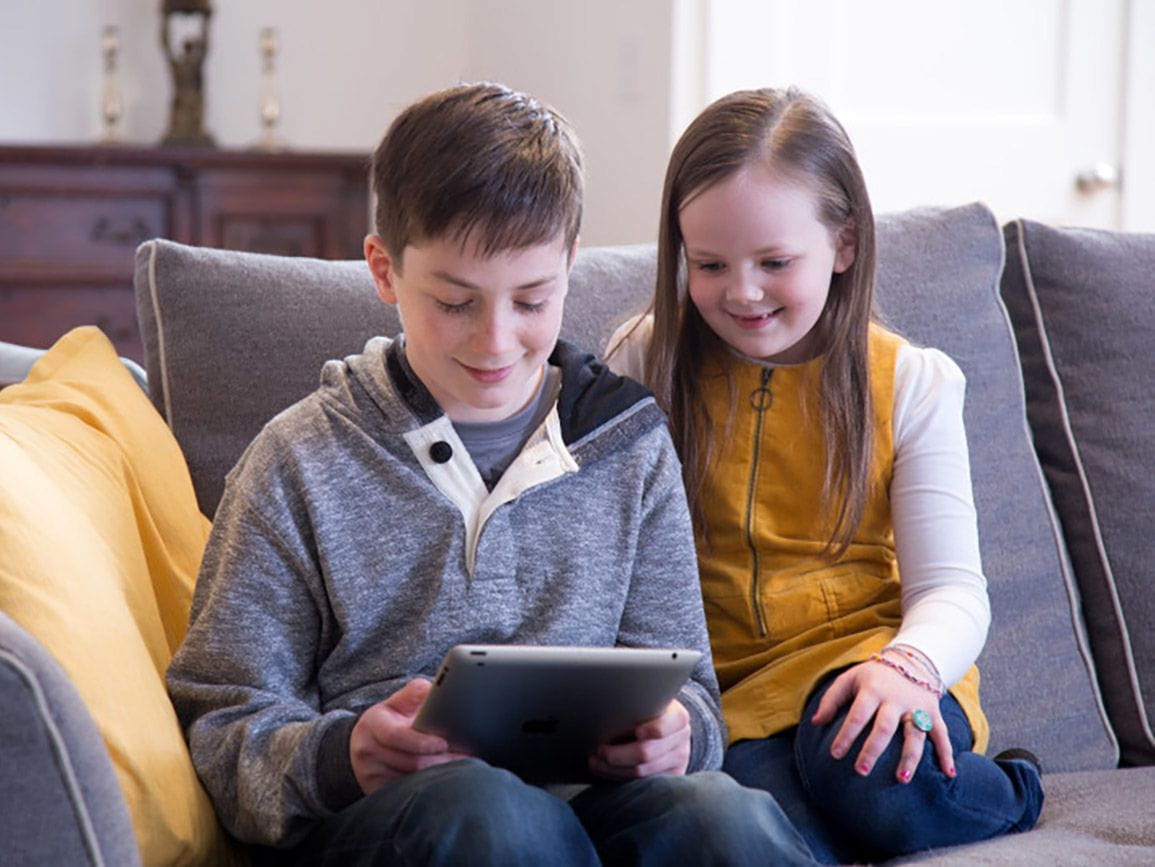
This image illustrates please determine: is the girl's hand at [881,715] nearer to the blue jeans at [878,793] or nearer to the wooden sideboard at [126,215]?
the blue jeans at [878,793]

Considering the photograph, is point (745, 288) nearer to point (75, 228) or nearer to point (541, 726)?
point (541, 726)

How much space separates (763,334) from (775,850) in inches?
20.8

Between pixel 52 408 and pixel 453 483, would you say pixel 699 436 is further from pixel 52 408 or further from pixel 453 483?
pixel 52 408

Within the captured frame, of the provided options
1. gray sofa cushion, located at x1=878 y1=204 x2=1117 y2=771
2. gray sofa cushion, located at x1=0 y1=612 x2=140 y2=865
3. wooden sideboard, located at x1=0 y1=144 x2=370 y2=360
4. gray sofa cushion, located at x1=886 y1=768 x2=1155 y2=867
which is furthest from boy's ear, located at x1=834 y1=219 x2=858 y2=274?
wooden sideboard, located at x1=0 y1=144 x2=370 y2=360

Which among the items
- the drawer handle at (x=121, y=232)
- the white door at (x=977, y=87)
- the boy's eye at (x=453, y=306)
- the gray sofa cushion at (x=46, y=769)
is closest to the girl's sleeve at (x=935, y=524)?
the boy's eye at (x=453, y=306)

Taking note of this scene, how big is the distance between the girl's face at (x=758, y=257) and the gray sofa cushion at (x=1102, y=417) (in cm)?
46

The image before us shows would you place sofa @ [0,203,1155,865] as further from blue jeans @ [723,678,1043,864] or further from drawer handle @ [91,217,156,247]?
drawer handle @ [91,217,156,247]

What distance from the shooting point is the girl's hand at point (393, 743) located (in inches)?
45.8

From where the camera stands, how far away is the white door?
331 centimetres

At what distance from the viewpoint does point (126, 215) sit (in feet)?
12.2

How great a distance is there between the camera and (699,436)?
1597 millimetres

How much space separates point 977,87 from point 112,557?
8.61ft

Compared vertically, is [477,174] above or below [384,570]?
above

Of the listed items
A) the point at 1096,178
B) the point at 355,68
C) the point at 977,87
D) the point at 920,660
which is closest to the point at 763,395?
the point at 920,660
